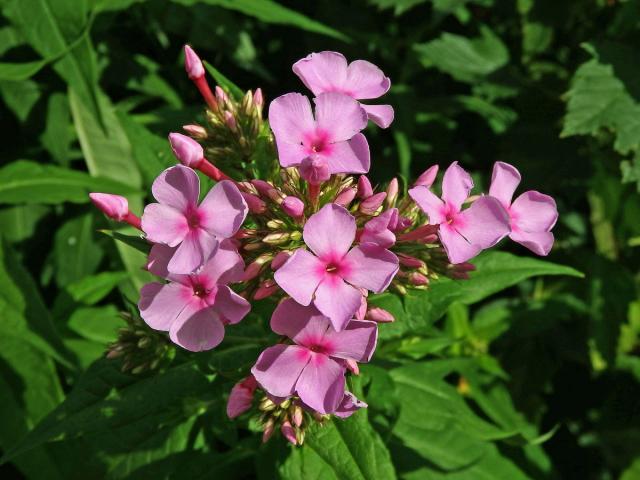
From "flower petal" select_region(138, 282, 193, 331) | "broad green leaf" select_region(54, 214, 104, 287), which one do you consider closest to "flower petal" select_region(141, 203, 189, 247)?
"flower petal" select_region(138, 282, 193, 331)

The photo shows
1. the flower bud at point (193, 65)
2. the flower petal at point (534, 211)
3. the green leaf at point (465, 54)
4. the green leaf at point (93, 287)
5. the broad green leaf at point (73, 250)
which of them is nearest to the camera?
the flower petal at point (534, 211)

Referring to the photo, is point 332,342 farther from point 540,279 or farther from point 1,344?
point 540,279

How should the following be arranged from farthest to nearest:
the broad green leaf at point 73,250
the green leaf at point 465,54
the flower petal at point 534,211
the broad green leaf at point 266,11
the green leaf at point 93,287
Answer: the green leaf at point 465,54 < the broad green leaf at point 73,250 < the green leaf at point 93,287 < the broad green leaf at point 266,11 < the flower petal at point 534,211

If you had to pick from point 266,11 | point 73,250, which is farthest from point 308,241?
point 73,250

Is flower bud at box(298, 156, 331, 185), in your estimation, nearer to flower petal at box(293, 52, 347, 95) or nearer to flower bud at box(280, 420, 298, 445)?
flower petal at box(293, 52, 347, 95)

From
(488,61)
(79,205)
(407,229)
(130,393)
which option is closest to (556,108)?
(488,61)

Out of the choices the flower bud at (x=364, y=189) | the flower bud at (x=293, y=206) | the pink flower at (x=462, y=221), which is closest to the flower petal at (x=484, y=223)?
the pink flower at (x=462, y=221)

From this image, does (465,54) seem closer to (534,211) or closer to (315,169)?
(534,211)

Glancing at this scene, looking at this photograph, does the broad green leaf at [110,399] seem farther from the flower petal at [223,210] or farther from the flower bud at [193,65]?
the flower bud at [193,65]

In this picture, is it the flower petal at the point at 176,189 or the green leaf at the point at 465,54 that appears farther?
the green leaf at the point at 465,54
